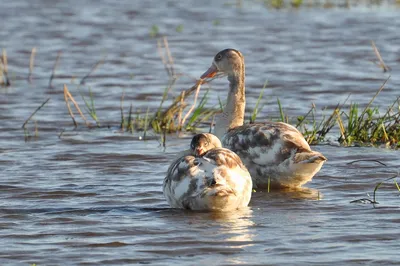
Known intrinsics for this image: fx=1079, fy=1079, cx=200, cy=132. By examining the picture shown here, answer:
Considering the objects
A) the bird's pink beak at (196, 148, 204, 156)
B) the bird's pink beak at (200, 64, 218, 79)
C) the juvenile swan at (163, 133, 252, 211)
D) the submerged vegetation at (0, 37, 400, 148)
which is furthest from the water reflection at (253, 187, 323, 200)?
the bird's pink beak at (200, 64, 218, 79)

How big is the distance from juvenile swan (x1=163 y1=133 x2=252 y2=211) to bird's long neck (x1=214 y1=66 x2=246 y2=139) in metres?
1.96

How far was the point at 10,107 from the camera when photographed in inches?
585

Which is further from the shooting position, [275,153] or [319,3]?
[319,3]

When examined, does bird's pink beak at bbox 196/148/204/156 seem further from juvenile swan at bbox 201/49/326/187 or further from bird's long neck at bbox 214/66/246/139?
bird's long neck at bbox 214/66/246/139

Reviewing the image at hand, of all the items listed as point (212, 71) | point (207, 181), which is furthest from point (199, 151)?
point (212, 71)

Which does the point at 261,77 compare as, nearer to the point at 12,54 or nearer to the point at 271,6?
the point at 12,54

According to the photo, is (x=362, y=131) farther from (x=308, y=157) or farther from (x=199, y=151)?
(x=199, y=151)

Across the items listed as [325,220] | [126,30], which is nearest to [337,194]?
[325,220]

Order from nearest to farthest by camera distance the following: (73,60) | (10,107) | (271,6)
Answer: (10,107) < (73,60) < (271,6)

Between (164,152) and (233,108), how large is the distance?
1.28m

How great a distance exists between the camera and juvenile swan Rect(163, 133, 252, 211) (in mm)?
8180

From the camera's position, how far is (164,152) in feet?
38.2

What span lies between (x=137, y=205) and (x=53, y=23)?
49.2ft

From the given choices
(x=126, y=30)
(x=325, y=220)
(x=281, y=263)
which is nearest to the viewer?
(x=281, y=263)
